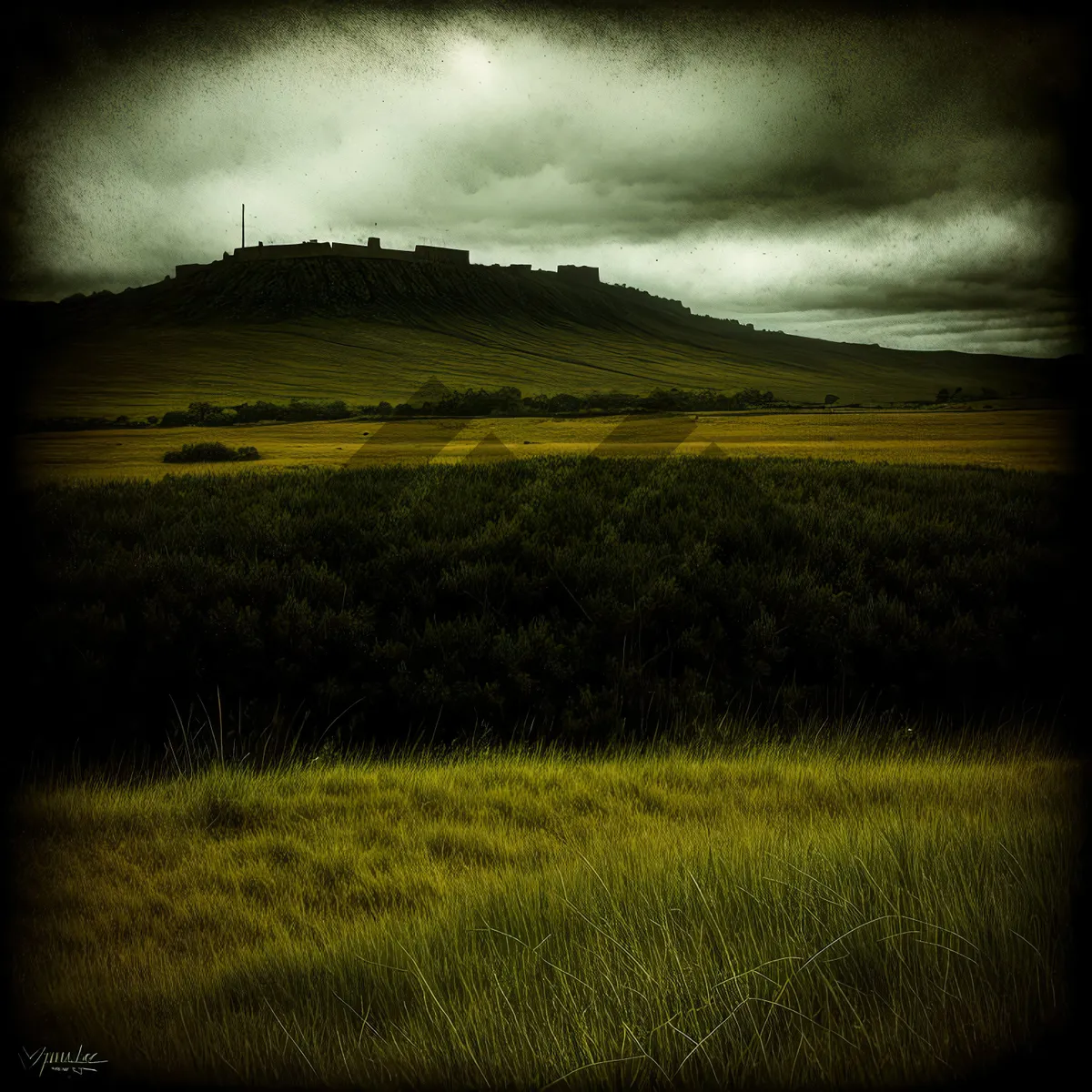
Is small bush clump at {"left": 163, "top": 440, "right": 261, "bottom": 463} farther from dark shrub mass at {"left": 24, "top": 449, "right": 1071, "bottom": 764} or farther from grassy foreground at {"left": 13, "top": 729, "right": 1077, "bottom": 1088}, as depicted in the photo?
grassy foreground at {"left": 13, "top": 729, "right": 1077, "bottom": 1088}

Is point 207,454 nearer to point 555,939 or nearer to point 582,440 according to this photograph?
point 582,440

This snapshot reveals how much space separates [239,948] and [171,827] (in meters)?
1.45

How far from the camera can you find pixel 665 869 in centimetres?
248

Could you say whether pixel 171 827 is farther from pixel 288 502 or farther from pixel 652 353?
pixel 652 353

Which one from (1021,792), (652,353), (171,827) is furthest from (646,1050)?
(652,353)

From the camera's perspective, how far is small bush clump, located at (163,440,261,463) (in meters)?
13.8

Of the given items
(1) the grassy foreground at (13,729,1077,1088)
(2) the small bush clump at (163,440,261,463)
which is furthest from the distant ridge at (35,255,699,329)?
(1) the grassy foreground at (13,729,1077,1088)

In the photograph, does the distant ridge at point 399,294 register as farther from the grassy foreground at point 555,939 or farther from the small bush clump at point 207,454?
the grassy foreground at point 555,939

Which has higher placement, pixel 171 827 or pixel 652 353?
pixel 652 353

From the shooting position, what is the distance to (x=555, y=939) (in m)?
2.11

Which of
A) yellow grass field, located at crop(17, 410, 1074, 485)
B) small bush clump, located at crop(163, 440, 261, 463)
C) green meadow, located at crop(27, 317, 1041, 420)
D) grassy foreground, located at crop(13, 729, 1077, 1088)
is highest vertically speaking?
green meadow, located at crop(27, 317, 1041, 420)

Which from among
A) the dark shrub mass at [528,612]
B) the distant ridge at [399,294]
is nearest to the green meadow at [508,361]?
the distant ridge at [399,294]

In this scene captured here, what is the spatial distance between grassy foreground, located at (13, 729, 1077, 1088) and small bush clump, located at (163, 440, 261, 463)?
444 inches

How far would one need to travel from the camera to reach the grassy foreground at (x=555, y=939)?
1.51m
